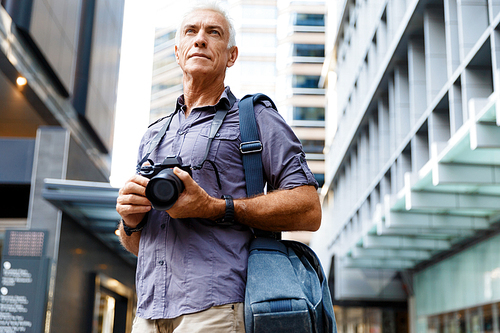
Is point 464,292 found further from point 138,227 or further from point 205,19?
point 138,227

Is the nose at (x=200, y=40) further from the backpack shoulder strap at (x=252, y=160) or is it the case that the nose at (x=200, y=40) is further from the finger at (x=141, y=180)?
the finger at (x=141, y=180)

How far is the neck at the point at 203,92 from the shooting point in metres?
2.57

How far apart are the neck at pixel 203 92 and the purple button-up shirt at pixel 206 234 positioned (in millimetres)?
99

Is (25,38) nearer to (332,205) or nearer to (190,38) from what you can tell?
(190,38)

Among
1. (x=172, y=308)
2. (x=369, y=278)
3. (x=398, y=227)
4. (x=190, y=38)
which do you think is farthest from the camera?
(x=369, y=278)

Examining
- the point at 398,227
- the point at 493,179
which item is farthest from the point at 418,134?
the point at 493,179

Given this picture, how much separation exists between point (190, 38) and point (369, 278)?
2323 centimetres

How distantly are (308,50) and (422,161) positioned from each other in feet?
200

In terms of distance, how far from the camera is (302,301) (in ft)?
6.48

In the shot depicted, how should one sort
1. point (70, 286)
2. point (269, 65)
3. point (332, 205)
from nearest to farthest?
1. point (70, 286)
2. point (332, 205)
3. point (269, 65)

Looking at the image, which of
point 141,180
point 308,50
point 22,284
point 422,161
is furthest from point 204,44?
point 308,50

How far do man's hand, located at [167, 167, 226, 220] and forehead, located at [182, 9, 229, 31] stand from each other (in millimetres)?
821

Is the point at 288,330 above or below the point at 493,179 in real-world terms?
below

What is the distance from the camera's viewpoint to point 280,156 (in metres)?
2.28
